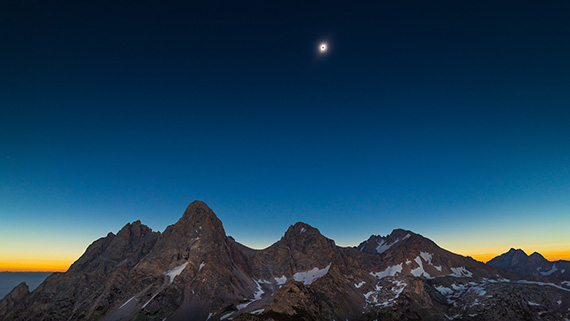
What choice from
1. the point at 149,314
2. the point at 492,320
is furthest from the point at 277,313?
the point at 492,320

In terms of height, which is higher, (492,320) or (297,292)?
(297,292)

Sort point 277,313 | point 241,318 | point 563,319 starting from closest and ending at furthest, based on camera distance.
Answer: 1. point 241,318
2. point 277,313
3. point 563,319

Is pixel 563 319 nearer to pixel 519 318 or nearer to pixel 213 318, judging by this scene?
pixel 519 318

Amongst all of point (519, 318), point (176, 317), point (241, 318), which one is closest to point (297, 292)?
point (241, 318)

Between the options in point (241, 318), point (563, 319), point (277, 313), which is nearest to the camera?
point (241, 318)

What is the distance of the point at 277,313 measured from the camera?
17100 cm

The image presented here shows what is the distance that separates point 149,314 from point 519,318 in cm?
27696

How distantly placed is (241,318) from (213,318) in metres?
53.2

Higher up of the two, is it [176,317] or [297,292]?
[297,292]

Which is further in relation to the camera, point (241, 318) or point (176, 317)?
point (176, 317)

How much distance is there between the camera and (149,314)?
197m

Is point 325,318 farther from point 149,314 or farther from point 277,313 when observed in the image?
point 149,314

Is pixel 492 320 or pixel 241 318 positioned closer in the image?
pixel 241 318

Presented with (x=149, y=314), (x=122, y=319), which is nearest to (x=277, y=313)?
(x=149, y=314)
